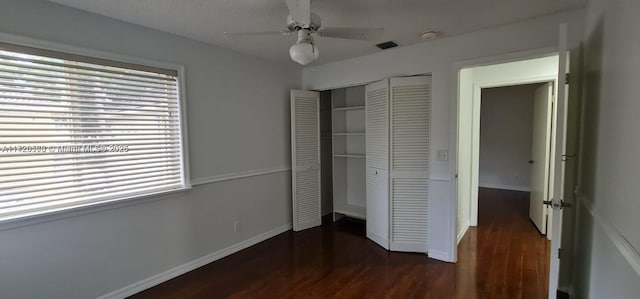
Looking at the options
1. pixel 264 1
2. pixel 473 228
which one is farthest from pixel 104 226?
pixel 473 228

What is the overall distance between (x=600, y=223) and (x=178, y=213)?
3.18 metres

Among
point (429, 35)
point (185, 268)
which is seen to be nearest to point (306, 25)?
point (429, 35)

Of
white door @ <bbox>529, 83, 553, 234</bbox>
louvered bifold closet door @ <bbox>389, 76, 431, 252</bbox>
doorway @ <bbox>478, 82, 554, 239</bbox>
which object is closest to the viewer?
louvered bifold closet door @ <bbox>389, 76, 431, 252</bbox>

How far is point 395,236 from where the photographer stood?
323cm

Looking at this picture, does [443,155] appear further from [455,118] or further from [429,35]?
[429,35]

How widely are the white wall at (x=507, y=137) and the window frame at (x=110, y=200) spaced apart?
21.6 feet

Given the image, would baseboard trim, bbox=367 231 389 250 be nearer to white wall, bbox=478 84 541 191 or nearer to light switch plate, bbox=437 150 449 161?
light switch plate, bbox=437 150 449 161

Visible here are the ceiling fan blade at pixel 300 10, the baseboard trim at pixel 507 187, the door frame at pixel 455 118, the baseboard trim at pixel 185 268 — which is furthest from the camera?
the baseboard trim at pixel 507 187

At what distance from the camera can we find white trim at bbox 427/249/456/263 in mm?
2949

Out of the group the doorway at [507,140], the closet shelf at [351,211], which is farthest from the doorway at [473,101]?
the doorway at [507,140]

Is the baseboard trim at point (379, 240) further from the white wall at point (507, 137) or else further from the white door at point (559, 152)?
the white wall at point (507, 137)

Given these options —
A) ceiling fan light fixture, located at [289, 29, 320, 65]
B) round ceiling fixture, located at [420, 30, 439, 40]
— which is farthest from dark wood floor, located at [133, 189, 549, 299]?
round ceiling fixture, located at [420, 30, 439, 40]

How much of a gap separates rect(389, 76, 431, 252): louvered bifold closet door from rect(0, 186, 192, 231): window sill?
231 centimetres

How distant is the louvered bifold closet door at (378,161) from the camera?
3215mm
